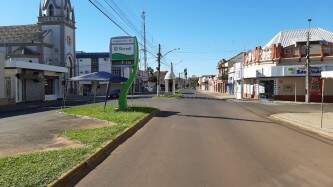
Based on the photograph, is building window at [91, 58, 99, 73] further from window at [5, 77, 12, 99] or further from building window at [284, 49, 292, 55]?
window at [5, 77, 12, 99]

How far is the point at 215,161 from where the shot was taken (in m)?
11.6

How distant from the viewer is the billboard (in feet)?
105

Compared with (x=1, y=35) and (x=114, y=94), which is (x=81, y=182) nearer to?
(x=114, y=94)

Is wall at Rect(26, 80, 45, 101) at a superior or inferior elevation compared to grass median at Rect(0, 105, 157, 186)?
superior

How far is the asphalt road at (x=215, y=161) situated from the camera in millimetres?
9409

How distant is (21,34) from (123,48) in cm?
5553

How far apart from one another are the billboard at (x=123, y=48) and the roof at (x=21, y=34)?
49.7 meters

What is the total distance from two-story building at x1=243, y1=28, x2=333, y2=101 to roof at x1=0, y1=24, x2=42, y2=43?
121 feet

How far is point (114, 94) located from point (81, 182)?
59.0 m

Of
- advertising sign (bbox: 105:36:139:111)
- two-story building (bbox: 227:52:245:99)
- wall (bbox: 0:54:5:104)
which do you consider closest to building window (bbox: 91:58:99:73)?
two-story building (bbox: 227:52:245:99)

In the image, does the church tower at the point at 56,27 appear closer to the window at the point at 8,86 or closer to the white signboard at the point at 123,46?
the window at the point at 8,86

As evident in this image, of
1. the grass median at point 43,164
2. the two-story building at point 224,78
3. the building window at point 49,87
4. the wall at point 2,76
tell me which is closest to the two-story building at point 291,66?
the building window at point 49,87

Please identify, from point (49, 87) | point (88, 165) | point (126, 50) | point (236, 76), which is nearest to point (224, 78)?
point (236, 76)

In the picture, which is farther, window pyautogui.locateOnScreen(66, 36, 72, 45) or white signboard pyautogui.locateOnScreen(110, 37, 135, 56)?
window pyautogui.locateOnScreen(66, 36, 72, 45)
